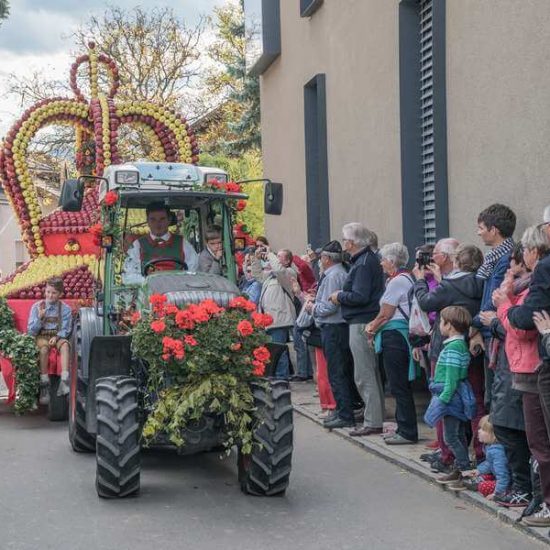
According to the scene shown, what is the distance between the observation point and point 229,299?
7895 mm

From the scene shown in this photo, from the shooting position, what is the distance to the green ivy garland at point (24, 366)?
1126 cm

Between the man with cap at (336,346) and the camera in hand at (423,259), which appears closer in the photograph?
the camera in hand at (423,259)

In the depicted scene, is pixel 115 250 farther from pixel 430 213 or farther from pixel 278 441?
pixel 430 213

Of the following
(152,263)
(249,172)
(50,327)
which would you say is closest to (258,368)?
(152,263)

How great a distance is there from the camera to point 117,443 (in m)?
7.18

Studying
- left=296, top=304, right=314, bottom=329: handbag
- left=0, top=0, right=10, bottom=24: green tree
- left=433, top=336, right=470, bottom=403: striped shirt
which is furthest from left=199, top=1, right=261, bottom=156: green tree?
left=433, top=336, right=470, bottom=403: striped shirt

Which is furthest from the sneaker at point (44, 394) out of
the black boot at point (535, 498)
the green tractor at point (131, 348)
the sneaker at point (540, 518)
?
the sneaker at point (540, 518)

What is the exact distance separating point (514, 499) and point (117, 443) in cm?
274

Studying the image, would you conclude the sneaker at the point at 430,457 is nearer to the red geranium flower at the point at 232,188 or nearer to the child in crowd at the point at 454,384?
the child in crowd at the point at 454,384

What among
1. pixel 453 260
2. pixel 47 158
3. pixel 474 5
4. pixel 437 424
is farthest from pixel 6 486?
pixel 47 158

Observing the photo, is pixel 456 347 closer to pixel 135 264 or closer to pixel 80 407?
pixel 135 264

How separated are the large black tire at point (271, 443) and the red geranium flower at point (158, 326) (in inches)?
31.2

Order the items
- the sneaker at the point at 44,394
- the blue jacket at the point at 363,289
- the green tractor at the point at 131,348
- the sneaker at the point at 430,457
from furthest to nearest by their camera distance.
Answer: the sneaker at the point at 44,394, the blue jacket at the point at 363,289, the sneaker at the point at 430,457, the green tractor at the point at 131,348

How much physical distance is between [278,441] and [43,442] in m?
3.67
